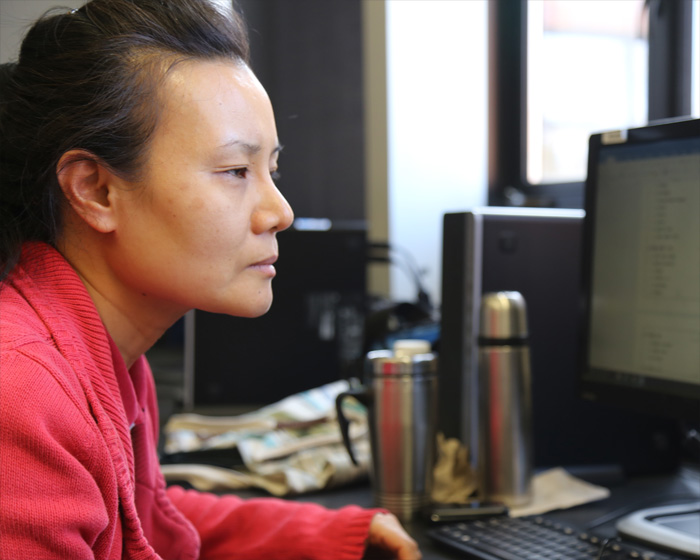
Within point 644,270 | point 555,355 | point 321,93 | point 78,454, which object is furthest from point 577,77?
point 78,454

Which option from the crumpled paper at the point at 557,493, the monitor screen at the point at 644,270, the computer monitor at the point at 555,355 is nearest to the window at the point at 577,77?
the computer monitor at the point at 555,355

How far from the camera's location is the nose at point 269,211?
80cm

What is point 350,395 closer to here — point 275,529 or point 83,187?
point 275,529

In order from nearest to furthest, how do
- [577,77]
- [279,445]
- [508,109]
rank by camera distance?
[279,445]
[577,77]
[508,109]

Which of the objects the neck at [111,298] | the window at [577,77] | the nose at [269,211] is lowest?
the neck at [111,298]

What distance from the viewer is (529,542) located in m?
0.87

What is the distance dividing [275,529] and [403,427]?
0.21 m

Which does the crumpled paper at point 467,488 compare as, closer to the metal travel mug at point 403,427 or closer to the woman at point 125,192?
the metal travel mug at point 403,427

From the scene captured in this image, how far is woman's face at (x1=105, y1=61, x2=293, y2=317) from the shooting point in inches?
29.7

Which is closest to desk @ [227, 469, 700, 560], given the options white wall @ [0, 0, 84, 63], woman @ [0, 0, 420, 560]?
woman @ [0, 0, 420, 560]

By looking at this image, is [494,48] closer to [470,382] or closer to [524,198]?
[524,198]

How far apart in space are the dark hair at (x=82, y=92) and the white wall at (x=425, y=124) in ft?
5.07

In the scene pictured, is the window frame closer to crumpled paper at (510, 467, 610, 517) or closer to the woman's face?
crumpled paper at (510, 467, 610, 517)

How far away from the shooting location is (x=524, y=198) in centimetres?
233
